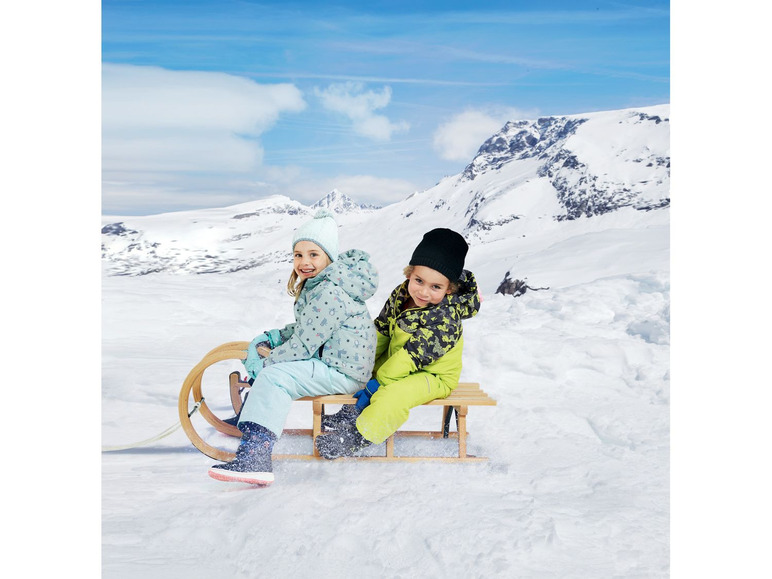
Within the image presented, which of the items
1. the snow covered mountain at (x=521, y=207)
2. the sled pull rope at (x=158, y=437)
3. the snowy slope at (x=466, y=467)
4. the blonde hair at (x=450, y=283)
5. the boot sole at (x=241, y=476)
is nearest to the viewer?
the snowy slope at (x=466, y=467)

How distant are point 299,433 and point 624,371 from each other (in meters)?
2.78

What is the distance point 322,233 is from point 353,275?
0.28 m

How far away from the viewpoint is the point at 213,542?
8.70 feet

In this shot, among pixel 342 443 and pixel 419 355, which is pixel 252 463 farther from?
pixel 419 355

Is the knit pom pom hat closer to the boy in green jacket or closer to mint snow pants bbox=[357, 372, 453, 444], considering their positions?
the boy in green jacket

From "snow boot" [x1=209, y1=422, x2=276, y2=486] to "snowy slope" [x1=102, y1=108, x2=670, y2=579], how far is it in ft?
0.26

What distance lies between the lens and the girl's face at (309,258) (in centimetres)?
347

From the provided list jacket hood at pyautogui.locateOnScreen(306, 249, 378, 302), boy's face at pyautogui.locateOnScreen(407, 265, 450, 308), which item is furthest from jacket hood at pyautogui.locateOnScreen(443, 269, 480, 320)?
jacket hood at pyautogui.locateOnScreen(306, 249, 378, 302)

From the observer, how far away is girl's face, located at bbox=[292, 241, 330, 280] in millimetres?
3471

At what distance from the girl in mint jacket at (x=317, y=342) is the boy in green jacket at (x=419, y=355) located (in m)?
0.17

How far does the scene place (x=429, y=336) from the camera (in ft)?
11.2

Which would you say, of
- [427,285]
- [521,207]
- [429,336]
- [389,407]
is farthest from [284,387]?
[521,207]

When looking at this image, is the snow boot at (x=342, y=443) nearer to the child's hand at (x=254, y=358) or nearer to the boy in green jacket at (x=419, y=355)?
the boy in green jacket at (x=419, y=355)

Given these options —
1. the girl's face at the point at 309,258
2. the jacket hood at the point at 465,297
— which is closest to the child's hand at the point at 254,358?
the girl's face at the point at 309,258
